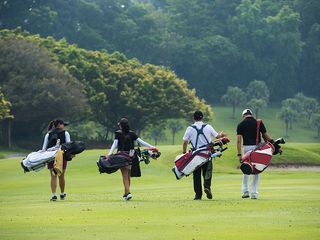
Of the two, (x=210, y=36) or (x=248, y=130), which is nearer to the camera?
(x=248, y=130)

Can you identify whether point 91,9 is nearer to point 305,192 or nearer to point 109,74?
point 109,74

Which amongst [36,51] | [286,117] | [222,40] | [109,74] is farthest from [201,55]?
[36,51]

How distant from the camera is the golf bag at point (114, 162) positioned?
84.0 ft

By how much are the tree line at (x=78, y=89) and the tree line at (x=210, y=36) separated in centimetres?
4550

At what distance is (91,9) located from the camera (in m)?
166

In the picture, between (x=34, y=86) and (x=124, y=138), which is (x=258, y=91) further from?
(x=124, y=138)

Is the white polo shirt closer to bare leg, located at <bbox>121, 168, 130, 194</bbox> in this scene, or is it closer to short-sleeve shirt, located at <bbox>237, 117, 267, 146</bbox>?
short-sleeve shirt, located at <bbox>237, 117, 267, 146</bbox>

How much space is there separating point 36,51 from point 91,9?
70.0 m

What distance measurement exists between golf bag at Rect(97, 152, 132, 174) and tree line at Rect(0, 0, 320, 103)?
A: 12794 cm

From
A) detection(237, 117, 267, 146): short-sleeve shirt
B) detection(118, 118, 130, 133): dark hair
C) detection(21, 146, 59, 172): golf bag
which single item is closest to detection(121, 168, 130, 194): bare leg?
detection(118, 118, 130, 133): dark hair

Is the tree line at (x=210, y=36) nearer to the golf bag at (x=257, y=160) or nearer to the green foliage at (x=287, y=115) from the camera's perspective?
the green foliage at (x=287, y=115)

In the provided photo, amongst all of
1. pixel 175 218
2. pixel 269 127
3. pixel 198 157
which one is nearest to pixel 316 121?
pixel 269 127

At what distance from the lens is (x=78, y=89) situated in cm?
9688

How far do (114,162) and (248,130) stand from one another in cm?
325
